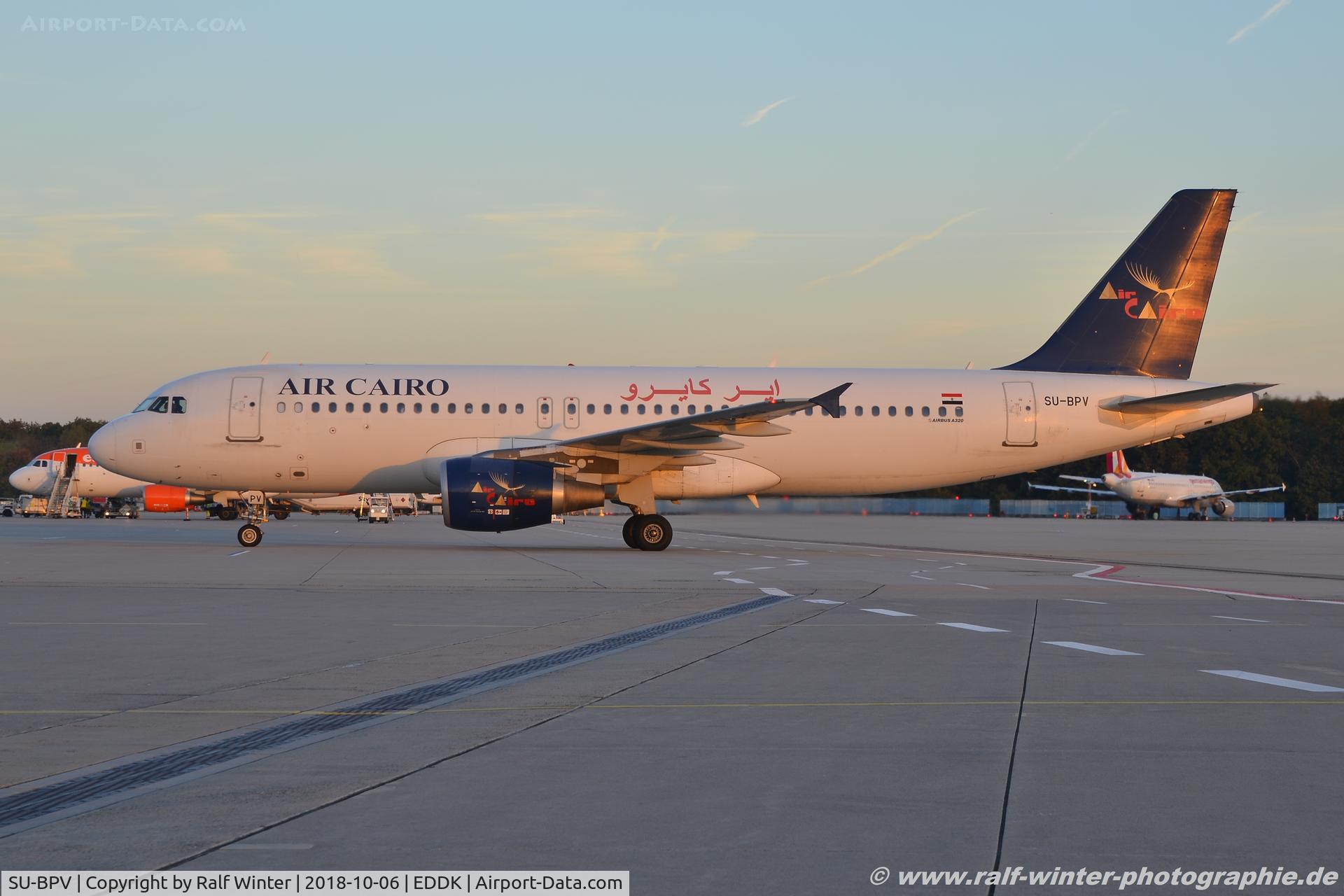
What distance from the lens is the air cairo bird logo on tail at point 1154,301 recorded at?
28.6m

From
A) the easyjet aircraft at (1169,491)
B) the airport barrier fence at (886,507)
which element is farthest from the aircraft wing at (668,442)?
the easyjet aircraft at (1169,491)

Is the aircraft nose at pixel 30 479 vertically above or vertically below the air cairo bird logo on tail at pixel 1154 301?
below

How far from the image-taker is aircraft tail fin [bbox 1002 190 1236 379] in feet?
92.9

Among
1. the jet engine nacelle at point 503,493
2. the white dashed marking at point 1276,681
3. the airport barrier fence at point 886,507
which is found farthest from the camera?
the airport barrier fence at point 886,507

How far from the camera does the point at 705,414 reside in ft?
80.2

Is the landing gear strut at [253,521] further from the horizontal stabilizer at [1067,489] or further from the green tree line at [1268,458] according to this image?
the green tree line at [1268,458]

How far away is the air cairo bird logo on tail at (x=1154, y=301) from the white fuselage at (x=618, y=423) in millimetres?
1545

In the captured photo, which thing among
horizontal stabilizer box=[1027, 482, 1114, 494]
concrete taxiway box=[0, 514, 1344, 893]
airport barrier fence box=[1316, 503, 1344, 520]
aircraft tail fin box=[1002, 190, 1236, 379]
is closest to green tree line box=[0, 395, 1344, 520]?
airport barrier fence box=[1316, 503, 1344, 520]

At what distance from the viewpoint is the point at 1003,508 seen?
88.8 meters

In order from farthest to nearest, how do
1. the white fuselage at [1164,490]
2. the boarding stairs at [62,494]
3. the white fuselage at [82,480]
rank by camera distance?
the white fuselage at [1164,490] < the boarding stairs at [62,494] < the white fuselage at [82,480]

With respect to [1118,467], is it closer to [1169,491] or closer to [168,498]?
[1169,491]

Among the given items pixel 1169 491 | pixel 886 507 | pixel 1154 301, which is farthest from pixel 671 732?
pixel 886 507

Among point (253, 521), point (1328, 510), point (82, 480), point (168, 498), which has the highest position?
point (82, 480)

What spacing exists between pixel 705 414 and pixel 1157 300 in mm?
12045
